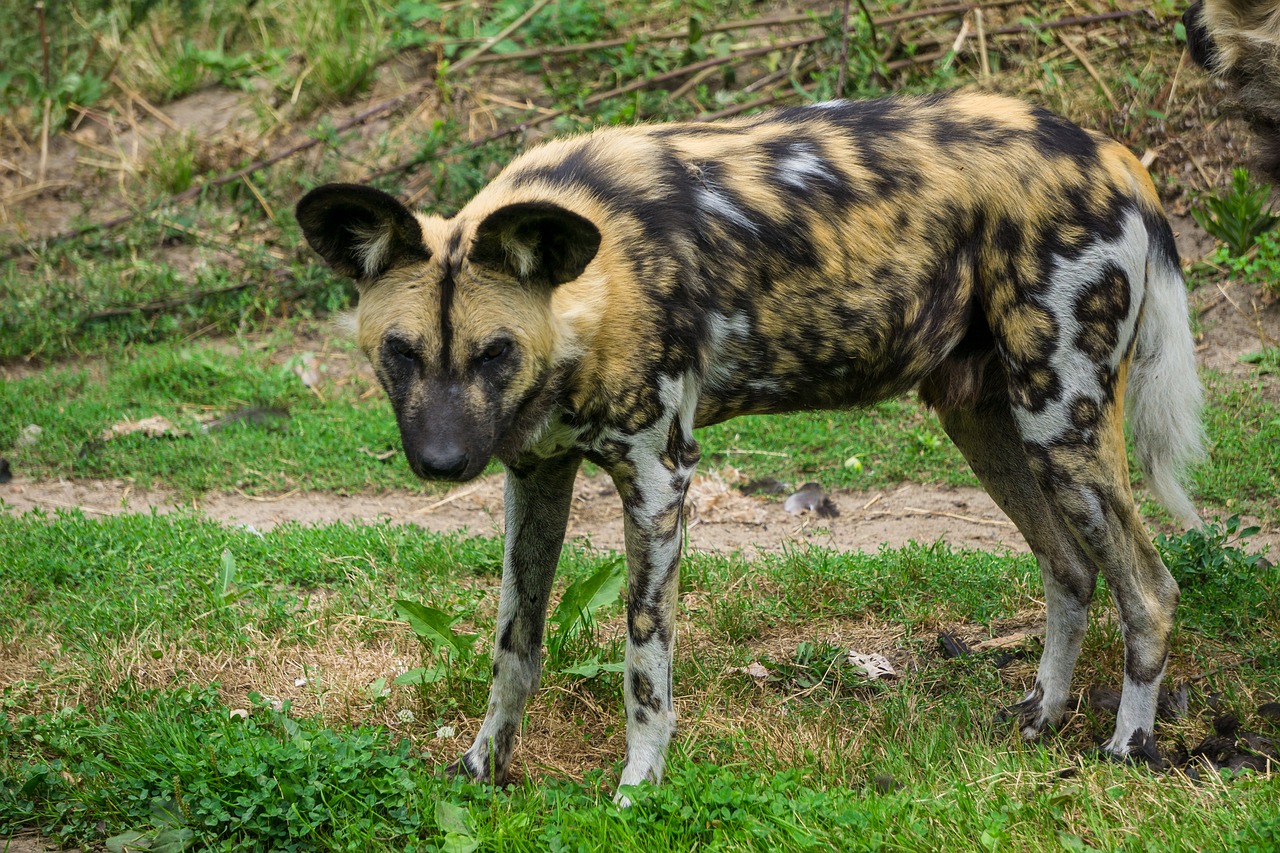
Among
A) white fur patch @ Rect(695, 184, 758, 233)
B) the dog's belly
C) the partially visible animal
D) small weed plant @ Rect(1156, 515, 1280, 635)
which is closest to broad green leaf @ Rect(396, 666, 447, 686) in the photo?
the dog's belly

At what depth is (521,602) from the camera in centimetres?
350

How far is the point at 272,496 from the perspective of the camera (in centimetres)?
559

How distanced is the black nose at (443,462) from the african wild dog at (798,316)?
0.11 metres

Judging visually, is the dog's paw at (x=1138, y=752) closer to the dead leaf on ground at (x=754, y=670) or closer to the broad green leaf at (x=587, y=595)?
the dead leaf on ground at (x=754, y=670)

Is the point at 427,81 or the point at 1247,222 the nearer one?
the point at 1247,222

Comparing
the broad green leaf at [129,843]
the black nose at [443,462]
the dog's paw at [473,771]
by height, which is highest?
the black nose at [443,462]

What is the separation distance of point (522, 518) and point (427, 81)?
5904 millimetres

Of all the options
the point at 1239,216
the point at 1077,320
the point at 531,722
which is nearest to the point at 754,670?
the point at 531,722

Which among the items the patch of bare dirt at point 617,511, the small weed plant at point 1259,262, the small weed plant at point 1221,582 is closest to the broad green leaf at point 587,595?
the patch of bare dirt at point 617,511


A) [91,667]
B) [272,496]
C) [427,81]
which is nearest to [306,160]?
[427,81]

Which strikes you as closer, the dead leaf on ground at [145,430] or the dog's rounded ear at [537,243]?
the dog's rounded ear at [537,243]

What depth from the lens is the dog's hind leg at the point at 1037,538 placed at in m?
3.69

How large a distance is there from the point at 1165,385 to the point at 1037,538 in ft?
1.94

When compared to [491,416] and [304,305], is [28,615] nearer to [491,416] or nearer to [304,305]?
[491,416]
